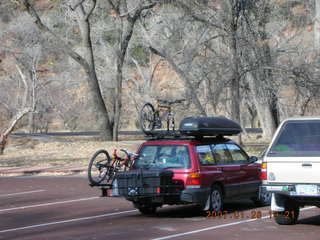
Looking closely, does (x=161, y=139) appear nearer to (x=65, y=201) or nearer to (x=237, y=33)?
(x=65, y=201)

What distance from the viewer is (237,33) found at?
1140 inches

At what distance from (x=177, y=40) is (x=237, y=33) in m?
10.3

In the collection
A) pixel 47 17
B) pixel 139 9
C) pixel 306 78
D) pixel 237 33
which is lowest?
pixel 306 78

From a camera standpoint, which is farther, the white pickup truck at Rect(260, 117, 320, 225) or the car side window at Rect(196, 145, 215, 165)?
the car side window at Rect(196, 145, 215, 165)

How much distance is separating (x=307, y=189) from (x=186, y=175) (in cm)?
269

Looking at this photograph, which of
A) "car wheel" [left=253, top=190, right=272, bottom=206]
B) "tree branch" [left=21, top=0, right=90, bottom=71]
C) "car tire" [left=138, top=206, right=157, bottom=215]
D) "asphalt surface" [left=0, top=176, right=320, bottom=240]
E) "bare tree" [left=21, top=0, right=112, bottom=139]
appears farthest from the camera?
"bare tree" [left=21, top=0, right=112, bottom=139]

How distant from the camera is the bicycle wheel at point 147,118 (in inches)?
705

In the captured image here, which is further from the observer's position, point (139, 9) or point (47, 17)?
point (47, 17)

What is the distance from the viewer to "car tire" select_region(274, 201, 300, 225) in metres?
12.1

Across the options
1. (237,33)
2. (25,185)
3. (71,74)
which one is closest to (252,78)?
(237,33)

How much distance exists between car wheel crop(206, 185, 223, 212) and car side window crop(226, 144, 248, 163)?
3.49ft

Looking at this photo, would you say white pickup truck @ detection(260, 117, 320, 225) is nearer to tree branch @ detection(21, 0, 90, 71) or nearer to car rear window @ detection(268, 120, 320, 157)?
car rear window @ detection(268, 120, 320, 157)
